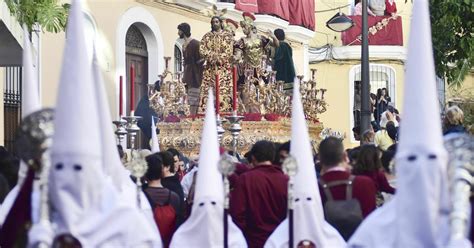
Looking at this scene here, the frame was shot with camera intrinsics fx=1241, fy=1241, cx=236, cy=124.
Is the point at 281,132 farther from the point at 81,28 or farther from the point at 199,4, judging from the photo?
the point at 199,4

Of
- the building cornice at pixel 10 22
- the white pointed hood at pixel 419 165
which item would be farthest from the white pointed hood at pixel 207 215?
the building cornice at pixel 10 22

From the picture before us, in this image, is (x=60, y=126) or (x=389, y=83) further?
(x=389, y=83)

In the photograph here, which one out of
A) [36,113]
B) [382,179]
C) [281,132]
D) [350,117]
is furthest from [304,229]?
[350,117]

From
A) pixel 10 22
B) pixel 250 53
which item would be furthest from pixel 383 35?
pixel 10 22

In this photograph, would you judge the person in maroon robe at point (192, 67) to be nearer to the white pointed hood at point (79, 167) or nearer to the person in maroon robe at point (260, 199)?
the person in maroon robe at point (260, 199)

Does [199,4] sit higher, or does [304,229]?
[199,4]

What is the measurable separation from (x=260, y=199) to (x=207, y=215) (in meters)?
0.67

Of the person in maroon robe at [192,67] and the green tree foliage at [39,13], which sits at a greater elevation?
the green tree foliage at [39,13]

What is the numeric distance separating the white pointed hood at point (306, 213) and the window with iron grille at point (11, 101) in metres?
10.7

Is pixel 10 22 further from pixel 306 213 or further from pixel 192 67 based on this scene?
pixel 306 213

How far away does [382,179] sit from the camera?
9.34m

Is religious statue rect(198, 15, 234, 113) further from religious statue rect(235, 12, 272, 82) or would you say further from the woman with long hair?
the woman with long hair

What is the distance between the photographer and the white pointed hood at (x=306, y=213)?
8.20 m

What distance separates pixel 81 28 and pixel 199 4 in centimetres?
1924
